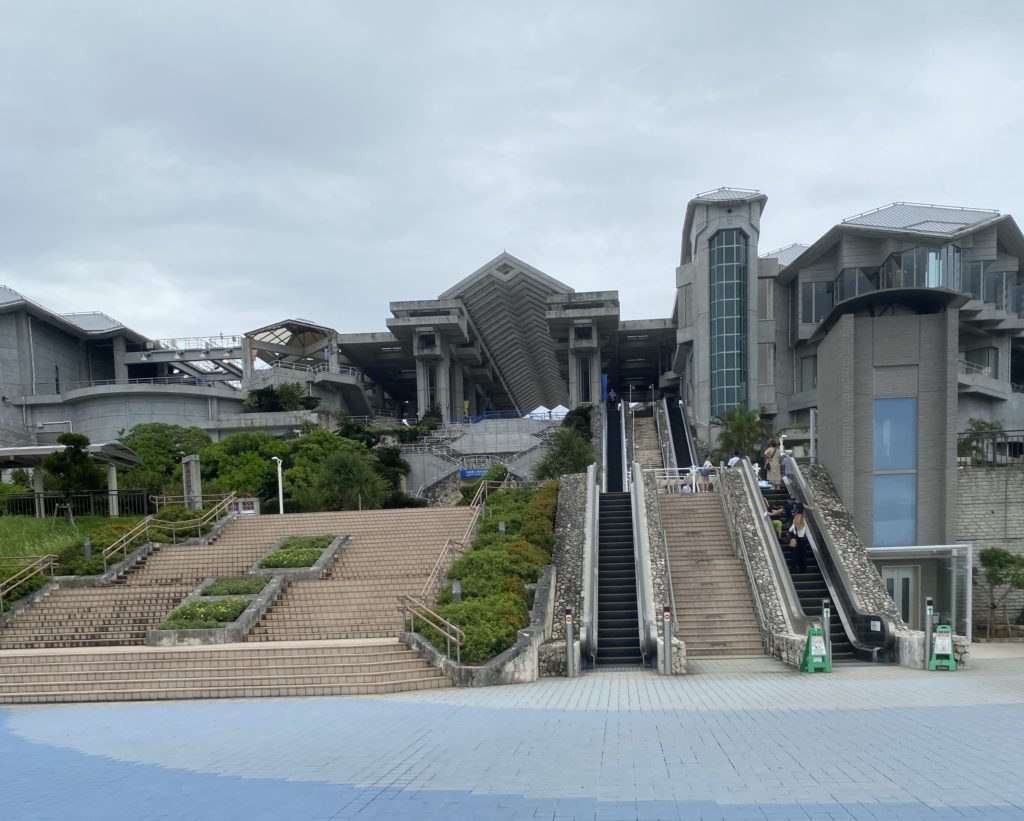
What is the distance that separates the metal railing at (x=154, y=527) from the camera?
54.1 feet

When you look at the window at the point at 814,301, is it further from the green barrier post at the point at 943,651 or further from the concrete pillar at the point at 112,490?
the concrete pillar at the point at 112,490

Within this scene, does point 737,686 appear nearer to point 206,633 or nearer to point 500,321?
point 206,633

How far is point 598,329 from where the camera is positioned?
44.3m

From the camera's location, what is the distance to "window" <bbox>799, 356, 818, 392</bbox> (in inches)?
1329

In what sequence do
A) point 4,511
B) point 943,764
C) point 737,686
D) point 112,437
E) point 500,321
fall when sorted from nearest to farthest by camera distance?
1. point 943,764
2. point 737,686
3. point 4,511
4. point 112,437
5. point 500,321

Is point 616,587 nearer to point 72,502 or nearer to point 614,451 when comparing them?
point 614,451

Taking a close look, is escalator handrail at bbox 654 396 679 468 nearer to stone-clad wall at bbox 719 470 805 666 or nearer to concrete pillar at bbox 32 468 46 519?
stone-clad wall at bbox 719 470 805 666

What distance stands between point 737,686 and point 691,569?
4.99m

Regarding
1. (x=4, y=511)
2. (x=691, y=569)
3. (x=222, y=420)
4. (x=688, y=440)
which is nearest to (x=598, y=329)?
(x=688, y=440)

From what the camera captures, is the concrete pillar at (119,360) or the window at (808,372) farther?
the concrete pillar at (119,360)

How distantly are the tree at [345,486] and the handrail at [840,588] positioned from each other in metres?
14.7

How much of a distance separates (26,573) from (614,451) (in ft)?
79.5

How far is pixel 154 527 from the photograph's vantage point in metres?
18.5

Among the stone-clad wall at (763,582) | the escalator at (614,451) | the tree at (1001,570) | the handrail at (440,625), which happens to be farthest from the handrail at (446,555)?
the tree at (1001,570)
